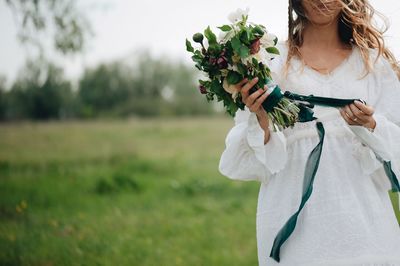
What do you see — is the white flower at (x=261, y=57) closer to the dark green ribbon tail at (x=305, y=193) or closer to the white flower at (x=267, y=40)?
the white flower at (x=267, y=40)

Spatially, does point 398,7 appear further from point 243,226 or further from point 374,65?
point 243,226

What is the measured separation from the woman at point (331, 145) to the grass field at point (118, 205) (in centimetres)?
327

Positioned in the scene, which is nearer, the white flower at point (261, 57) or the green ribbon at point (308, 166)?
the white flower at point (261, 57)

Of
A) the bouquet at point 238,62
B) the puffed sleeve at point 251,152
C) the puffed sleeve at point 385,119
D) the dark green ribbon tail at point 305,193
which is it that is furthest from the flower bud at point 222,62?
the puffed sleeve at point 385,119

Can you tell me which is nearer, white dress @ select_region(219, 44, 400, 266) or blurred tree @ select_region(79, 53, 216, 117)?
white dress @ select_region(219, 44, 400, 266)

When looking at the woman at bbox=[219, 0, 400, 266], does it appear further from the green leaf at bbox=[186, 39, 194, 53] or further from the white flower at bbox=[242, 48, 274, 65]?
the green leaf at bbox=[186, 39, 194, 53]

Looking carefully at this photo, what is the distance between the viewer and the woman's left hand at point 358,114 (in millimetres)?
2973

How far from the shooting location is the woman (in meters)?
2.98

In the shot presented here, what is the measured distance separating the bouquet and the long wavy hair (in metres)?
0.37

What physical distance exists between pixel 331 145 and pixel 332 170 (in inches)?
5.9

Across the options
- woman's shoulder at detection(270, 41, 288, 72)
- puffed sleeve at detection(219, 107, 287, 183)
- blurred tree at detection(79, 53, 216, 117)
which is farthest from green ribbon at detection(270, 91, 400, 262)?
blurred tree at detection(79, 53, 216, 117)

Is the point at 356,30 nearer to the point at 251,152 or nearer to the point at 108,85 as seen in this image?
the point at 251,152

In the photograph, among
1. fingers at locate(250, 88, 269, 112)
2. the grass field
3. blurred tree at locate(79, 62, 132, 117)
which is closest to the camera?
fingers at locate(250, 88, 269, 112)

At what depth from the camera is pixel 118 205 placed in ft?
31.6
